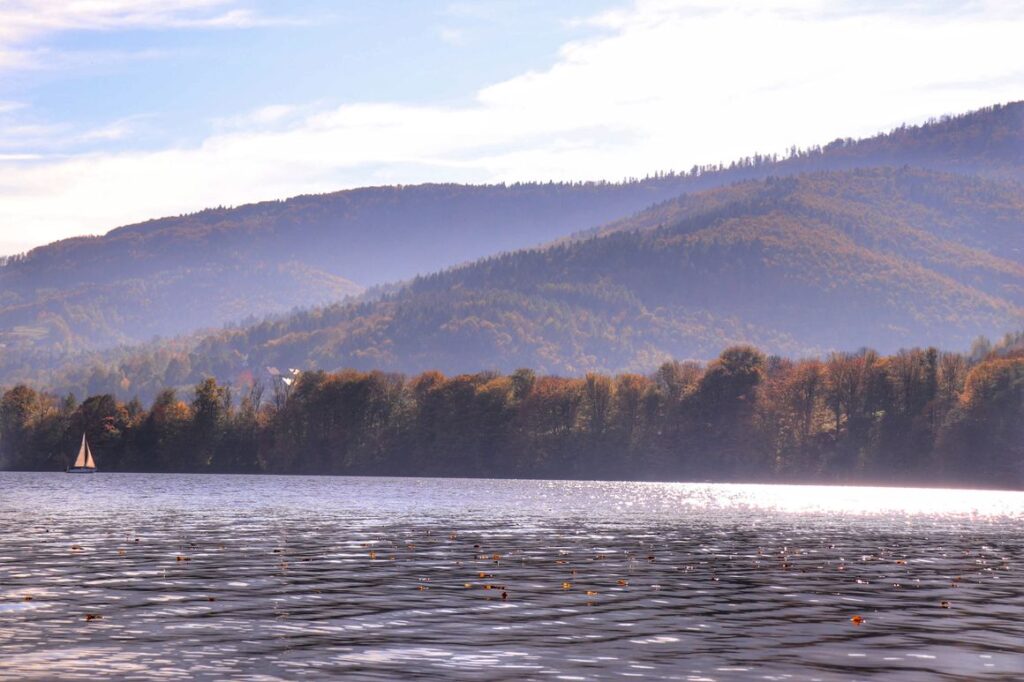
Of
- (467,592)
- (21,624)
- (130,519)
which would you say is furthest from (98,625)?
(130,519)

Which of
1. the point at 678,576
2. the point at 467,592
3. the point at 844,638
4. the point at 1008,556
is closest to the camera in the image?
the point at 844,638

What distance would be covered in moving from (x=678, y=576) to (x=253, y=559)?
856 inches

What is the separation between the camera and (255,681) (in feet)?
120

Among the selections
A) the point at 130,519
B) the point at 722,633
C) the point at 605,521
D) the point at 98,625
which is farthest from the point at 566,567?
the point at 130,519

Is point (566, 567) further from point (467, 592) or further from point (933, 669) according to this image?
point (933, 669)

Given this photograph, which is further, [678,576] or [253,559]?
[253,559]

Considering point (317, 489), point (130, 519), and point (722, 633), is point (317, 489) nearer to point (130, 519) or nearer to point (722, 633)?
point (130, 519)

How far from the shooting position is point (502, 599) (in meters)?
54.9

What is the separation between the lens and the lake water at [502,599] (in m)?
40.3

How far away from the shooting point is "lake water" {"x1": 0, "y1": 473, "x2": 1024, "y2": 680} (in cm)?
4031

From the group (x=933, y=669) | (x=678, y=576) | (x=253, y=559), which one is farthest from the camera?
(x=253, y=559)

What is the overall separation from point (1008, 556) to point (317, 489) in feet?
396

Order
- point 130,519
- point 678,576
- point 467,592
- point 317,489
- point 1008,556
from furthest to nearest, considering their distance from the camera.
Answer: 1. point 317,489
2. point 130,519
3. point 1008,556
4. point 678,576
5. point 467,592

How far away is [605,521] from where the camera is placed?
4382 inches
